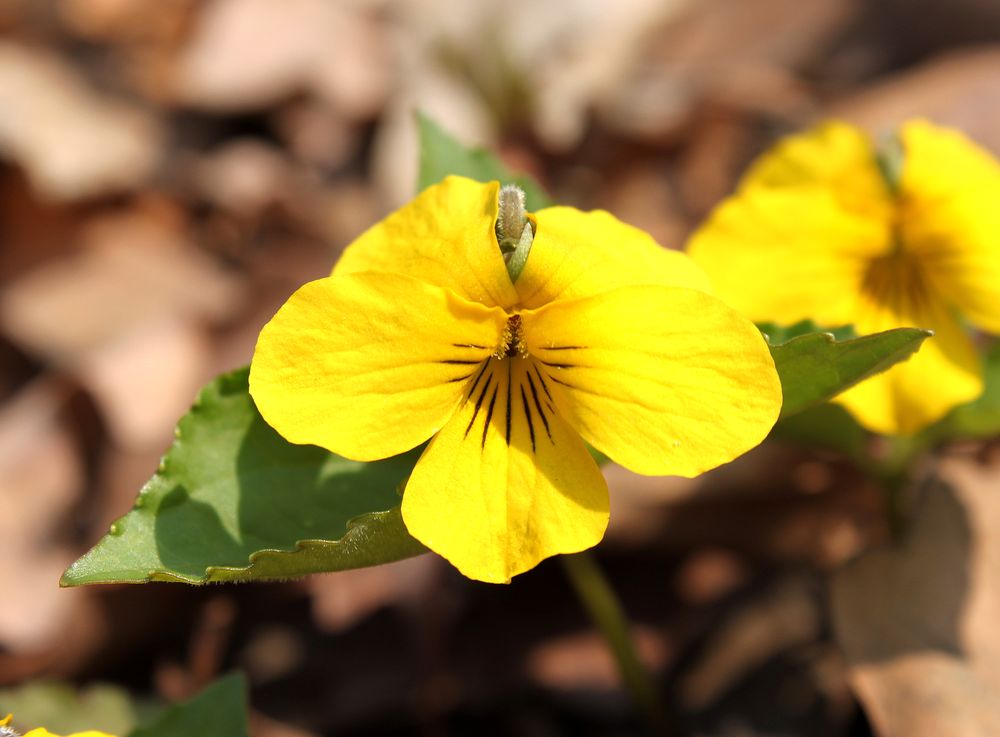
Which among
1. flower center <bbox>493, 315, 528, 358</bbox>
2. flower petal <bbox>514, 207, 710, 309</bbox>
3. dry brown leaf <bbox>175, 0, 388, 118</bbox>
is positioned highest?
dry brown leaf <bbox>175, 0, 388, 118</bbox>

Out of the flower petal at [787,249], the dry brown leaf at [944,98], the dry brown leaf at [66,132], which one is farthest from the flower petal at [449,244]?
the dry brown leaf at [66,132]

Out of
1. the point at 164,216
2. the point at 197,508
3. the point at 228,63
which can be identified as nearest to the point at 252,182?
the point at 164,216

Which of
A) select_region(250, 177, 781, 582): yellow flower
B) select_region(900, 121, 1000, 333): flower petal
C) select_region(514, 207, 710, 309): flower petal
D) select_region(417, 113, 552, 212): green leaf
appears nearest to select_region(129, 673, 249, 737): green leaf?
select_region(250, 177, 781, 582): yellow flower

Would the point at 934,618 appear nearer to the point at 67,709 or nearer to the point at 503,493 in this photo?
the point at 503,493

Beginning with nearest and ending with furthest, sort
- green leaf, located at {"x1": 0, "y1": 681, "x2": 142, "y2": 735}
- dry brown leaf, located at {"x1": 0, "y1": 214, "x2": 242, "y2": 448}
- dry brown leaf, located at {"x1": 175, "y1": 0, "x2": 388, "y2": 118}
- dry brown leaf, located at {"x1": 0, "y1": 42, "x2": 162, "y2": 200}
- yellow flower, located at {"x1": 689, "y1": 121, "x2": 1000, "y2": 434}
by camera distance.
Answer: yellow flower, located at {"x1": 689, "y1": 121, "x2": 1000, "y2": 434}, green leaf, located at {"x1": 0, "y1": 681, "x2": 142, "y2": 735}, dry brown leaf, located at {"x1": 0, "y1": 214, "x2": 242, "y2": 448}, dry brown leaf, located at {"x1": 0, "y1": 42, "x2": 162, "y2": 200}, dry brown leaf, located at {"x1": 175, "y1": 0, "x2": 388, "y2": 118}

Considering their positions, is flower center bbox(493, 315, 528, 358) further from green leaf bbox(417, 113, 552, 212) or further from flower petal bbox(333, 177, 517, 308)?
green leaf bbox(417, 113, 552, 212)

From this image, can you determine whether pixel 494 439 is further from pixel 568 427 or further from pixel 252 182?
pixel 252 182
